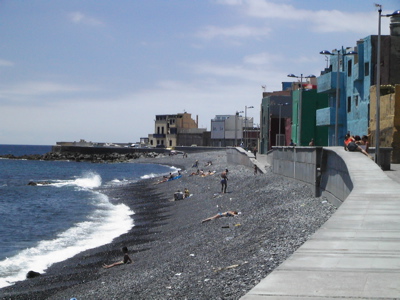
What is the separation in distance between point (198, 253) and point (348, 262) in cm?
1273

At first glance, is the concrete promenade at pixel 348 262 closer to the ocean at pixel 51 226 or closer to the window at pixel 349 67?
the ocean at pixel 51 226

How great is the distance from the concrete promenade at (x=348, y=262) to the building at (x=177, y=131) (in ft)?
516

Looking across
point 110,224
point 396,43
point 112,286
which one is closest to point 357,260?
point 112,286

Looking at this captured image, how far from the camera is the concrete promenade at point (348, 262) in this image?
20.0 feet

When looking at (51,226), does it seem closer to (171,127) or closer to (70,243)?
(70,243)

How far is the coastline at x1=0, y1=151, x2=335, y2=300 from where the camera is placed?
47.7ft

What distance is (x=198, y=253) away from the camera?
2005 centimetres

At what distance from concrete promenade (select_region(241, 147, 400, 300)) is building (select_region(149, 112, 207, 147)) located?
516 ft

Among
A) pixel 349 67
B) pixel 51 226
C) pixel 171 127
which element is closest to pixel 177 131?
pixel 171 127

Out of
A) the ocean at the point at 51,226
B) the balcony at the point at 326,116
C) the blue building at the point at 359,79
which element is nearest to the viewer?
the ocean at the point at 51,226

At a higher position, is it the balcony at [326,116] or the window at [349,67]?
the window at [349,67]

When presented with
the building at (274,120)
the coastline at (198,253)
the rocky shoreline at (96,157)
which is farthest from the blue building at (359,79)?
the rocky shoreline at (96,157)

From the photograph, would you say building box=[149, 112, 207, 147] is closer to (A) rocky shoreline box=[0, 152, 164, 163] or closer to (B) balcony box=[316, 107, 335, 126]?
(A) rocky shoreline box=[0, 152, 164, 163]

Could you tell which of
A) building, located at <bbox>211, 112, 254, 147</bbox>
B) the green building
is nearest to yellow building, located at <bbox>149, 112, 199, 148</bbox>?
building, located at <bbox>211, 112, 254, 147</bbox>
